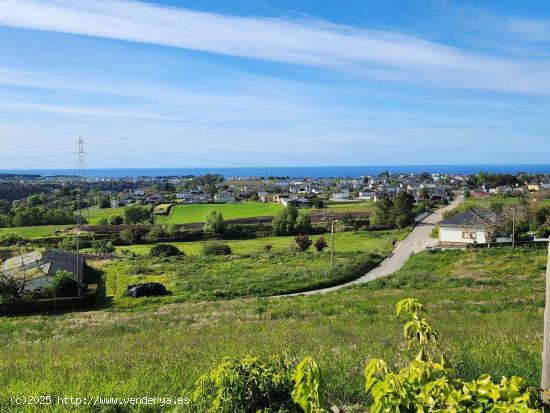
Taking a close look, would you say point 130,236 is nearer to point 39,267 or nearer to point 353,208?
point 39,267

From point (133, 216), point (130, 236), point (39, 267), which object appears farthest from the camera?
point (133, 216)

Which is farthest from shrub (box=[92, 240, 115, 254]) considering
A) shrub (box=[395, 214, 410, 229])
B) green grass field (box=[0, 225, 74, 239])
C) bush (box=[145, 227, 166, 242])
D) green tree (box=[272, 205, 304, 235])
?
shrub (box=[395, 214, 410, 229])

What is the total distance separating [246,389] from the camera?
4.49m

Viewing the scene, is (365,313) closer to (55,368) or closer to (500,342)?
(500,342)

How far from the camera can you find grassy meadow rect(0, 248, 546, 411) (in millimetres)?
7477

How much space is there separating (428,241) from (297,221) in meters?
23.4

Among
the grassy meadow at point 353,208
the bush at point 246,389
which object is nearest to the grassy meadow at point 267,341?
the bush at point 246,389

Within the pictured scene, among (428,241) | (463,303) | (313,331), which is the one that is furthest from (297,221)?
(313,331)

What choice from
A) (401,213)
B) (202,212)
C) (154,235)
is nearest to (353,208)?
(401,213)

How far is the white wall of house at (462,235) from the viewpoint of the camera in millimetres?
59562

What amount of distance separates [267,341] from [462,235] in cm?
5391

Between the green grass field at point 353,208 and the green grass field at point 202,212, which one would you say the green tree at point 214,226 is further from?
the green grass field at point 353,208

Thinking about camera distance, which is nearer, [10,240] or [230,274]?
Answer: [230,274]

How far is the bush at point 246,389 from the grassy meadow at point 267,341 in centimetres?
175
